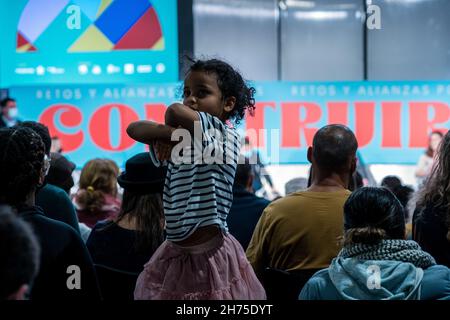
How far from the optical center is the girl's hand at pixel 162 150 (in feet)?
6.06

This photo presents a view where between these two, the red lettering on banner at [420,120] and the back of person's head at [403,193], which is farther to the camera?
the red lettering on banner at [420,120]

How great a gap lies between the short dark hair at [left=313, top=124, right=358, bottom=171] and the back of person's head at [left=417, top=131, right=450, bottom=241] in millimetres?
355

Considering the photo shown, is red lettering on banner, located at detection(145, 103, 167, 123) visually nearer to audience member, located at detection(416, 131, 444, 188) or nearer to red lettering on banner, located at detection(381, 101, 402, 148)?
red lettering on banner, located at detection(381, 101, 402, 148)

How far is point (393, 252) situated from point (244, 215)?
1160 millimetres

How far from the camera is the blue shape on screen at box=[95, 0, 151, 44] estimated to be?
23.5ft

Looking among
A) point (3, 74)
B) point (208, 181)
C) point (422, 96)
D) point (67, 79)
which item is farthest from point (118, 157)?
point (208, 181)

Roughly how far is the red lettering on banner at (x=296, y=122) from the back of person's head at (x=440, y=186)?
459 cm

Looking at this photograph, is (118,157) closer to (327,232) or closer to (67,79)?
(67,79)

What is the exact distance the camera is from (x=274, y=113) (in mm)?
7062

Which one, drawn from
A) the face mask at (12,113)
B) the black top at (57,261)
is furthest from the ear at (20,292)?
the face mask at (12,113)

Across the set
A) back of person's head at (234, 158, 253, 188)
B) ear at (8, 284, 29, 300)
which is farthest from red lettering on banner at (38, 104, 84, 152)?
ear at (8, 284, 29, 300)

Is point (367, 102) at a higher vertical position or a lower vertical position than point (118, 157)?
higher

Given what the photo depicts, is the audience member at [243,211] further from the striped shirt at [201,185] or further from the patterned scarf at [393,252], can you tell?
the striped shirt at [201,185]
